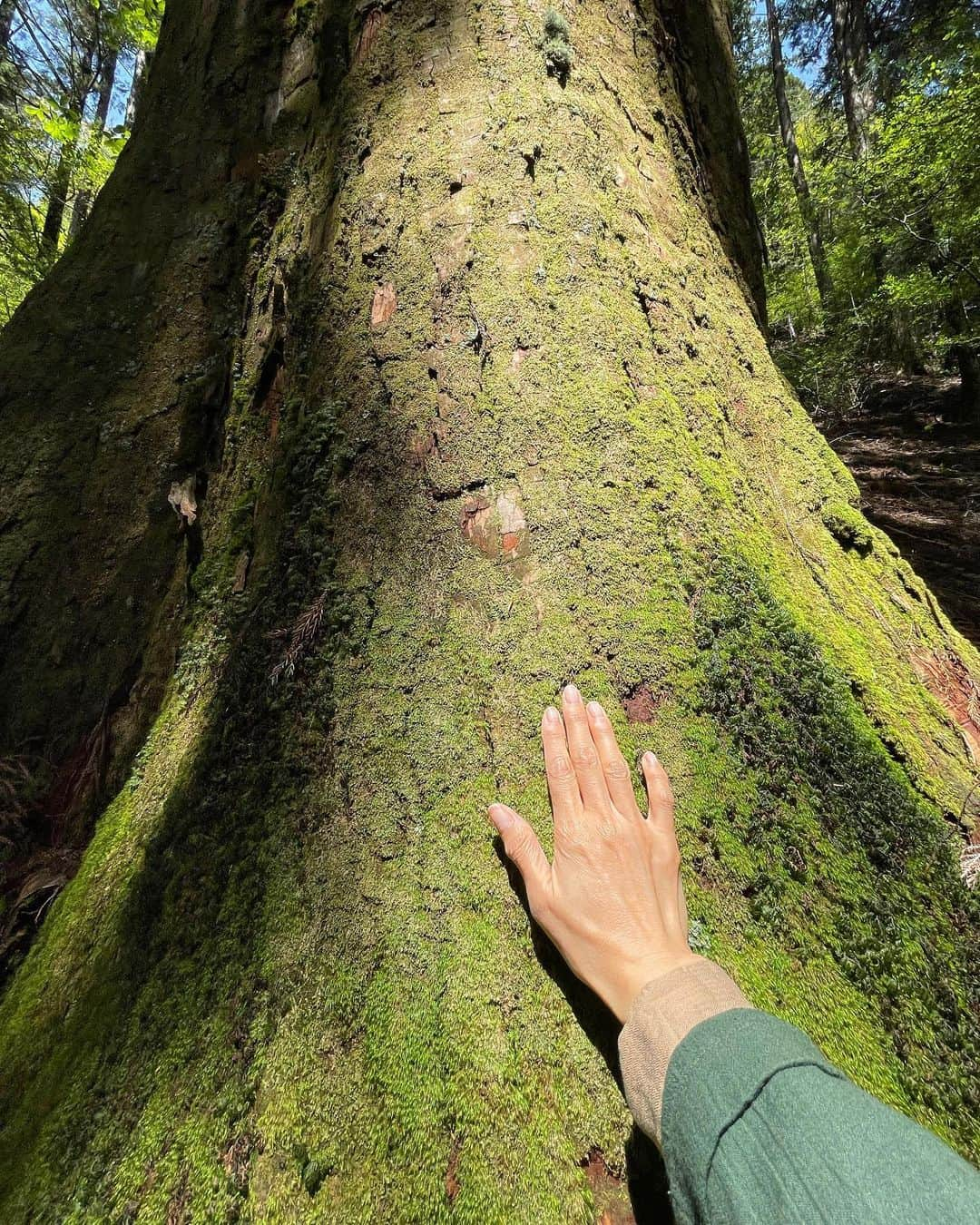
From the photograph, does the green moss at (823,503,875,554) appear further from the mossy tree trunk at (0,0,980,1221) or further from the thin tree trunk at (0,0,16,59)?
the thin tree trunk at (0,0,16,59)

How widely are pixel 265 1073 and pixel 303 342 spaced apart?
1809mm

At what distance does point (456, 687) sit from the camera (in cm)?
123

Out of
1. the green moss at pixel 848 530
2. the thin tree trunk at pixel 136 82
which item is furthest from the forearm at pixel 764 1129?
the thin tree trunk at pixel 136 82

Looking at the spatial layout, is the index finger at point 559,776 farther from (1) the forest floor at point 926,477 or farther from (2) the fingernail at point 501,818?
(1) the forest floor at point 926,477

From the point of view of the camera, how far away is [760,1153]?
726 millimetres

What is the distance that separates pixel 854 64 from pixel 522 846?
16462mm

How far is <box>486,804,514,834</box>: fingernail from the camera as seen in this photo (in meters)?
1.11

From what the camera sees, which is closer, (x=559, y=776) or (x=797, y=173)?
(x=559, y=776)

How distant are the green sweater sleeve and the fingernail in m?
0.42

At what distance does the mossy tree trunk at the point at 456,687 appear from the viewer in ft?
3.20

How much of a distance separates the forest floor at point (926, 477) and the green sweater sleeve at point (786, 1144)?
345cm

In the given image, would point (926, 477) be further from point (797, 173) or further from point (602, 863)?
point (797, 173)

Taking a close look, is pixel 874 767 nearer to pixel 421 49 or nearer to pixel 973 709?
pixel 973 709

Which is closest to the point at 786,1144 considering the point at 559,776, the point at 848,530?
the point at 559,776
